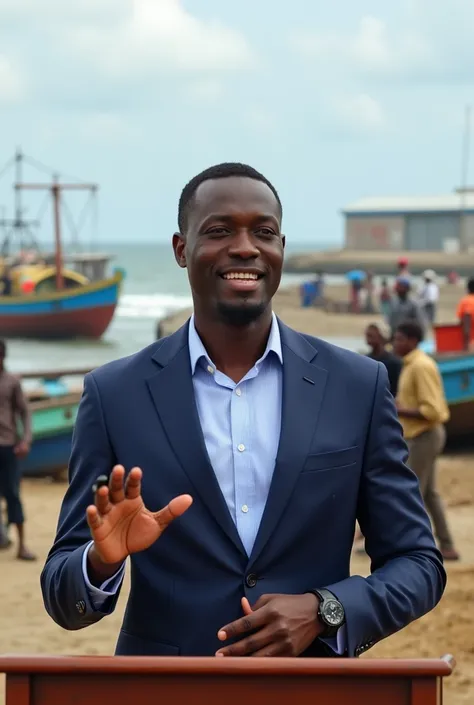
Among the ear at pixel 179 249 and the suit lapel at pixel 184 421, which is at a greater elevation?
the ear at pixel 179 249

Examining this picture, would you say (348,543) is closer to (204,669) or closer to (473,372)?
(204,669)

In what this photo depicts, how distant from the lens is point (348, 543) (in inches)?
86.7

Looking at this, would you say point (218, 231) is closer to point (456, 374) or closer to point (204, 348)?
point (204, 348)

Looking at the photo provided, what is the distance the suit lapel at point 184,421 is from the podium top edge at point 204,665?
0.41 meters

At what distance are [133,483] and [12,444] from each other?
7.68m

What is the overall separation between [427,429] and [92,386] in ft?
20.7

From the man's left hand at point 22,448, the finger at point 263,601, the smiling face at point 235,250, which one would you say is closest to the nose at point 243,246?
the smiling face at point 235,250

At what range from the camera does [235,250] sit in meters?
2.14

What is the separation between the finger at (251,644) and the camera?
6.42ft

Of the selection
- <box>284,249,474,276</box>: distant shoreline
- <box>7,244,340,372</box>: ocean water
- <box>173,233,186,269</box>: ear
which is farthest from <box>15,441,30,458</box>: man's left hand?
<box>284,249,474,276</box>: distant shoreline

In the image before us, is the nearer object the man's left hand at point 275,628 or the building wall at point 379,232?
the man's left hand at point 275,628

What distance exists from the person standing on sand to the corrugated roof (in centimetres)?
7859

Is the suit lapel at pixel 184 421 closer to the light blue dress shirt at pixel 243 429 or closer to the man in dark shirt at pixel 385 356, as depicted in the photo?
the light blue dress shirt at pixel 243 429

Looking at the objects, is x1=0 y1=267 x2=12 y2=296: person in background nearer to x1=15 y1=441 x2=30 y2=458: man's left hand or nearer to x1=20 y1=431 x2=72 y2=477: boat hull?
x1=20 y1=431 x2=72 y2=477: boat hull
